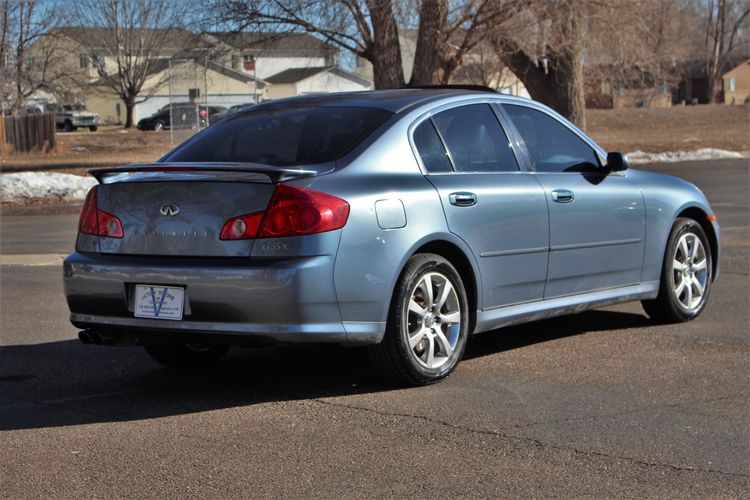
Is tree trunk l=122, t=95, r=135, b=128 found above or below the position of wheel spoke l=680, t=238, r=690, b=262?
below

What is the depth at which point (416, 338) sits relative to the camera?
6.04 m

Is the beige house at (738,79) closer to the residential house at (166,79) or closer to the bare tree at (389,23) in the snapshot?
the residential house at (166,79)

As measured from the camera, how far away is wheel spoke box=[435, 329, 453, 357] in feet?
20.3

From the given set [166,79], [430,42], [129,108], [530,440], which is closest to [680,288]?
[530,440]

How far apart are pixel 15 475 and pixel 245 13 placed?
912 inches

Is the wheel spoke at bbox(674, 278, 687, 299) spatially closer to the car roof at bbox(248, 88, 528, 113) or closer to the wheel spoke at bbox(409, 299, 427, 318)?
the car roof at bbox(248, 88, 528, 113)

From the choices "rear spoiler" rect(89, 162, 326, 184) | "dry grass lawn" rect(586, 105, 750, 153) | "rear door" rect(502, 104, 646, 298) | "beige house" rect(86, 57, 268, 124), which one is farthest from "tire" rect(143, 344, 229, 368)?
"beige house" rect(86, 57, 268, 124)

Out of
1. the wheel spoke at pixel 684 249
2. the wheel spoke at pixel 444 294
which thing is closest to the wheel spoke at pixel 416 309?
the wheel spoke at pixel 444 294

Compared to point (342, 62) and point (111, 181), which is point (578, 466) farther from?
point (342, 62)

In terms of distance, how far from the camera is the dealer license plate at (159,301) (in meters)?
5.64

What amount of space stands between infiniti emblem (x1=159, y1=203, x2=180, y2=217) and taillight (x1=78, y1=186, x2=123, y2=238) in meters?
0.31

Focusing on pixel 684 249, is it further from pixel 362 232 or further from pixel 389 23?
pixel 389 23

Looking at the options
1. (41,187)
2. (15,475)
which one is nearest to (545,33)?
(41,187)

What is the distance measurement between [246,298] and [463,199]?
150 cm
